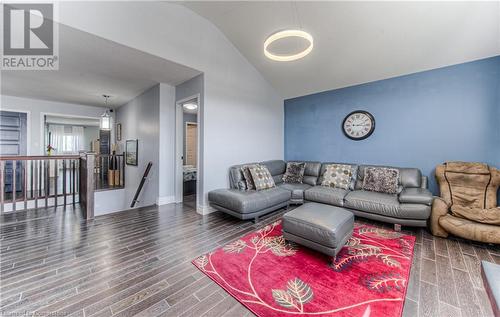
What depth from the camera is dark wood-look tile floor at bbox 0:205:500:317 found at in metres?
1.51

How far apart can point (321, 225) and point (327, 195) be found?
1631mm

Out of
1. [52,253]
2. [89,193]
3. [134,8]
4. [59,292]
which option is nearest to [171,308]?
[59,292]

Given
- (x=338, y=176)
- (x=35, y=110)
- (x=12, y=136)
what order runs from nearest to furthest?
1. (x=338, y=176)
2. (x=12, y=136)
3. (x=35, y=110)

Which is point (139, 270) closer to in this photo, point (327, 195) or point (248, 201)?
point (248, 201)

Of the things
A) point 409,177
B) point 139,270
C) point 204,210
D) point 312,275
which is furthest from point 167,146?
point 409,177

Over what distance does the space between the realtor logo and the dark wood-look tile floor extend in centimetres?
259

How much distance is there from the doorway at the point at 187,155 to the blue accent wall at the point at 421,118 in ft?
10.3

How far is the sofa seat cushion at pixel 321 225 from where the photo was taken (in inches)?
80.2

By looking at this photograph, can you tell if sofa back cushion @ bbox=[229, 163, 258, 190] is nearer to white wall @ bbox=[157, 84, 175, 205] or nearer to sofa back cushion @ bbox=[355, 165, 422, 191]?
white wall @ bbox=[157, 84, 175, 205]

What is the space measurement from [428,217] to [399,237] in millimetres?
551

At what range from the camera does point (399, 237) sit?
272 centimetres

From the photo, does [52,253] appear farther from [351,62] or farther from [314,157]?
[351,62]

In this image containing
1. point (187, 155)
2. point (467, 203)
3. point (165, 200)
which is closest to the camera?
point (467, 203)

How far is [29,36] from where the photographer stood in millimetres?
2551
